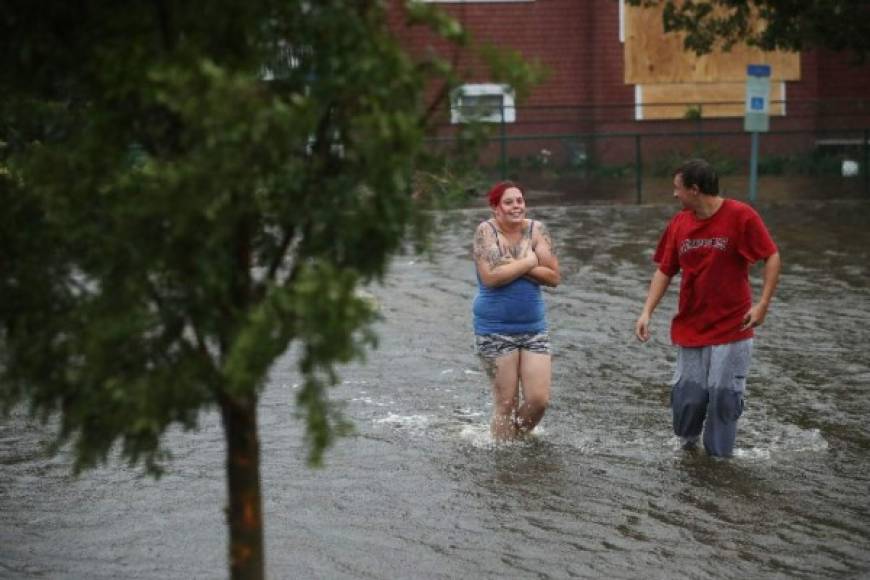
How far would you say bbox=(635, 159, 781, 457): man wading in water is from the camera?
9305mm

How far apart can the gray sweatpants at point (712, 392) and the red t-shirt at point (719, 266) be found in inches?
3.4

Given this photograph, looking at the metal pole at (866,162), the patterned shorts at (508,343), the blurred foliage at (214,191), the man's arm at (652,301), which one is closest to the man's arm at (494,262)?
A: the patterned shorts at (508,343)

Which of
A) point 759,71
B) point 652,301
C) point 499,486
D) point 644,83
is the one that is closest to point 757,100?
point 759,71

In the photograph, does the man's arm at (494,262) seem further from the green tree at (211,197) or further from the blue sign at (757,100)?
the blue sign at (757,100)

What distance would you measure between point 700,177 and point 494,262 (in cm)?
149

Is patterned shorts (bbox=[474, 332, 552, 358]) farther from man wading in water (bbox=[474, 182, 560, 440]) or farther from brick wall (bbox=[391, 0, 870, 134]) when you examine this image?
brick wall (bbox=[391, 0, 870, 134])

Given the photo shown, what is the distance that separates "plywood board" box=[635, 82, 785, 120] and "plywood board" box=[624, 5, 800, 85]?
0.53 feet

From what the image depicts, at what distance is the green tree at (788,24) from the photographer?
82.3ft

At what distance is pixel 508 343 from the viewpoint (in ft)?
33.3

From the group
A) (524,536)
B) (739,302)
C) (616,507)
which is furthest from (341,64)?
(739,302)

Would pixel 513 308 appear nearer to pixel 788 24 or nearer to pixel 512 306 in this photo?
pixel 512 306

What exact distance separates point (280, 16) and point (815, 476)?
585 centimetres

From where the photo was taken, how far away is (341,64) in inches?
170

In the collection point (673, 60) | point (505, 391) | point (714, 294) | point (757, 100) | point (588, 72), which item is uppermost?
point (673, 60)
